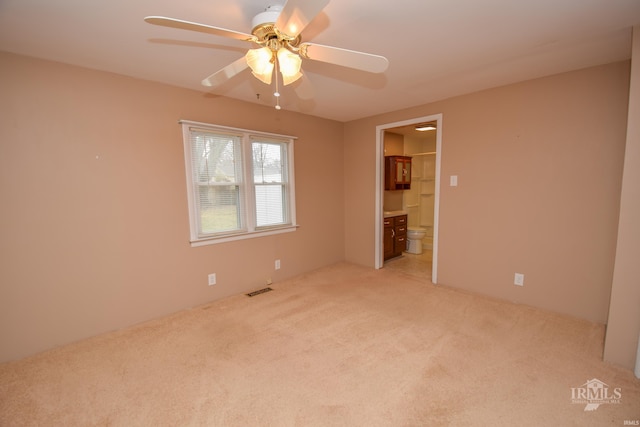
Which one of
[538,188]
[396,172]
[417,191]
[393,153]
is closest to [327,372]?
[538,188]

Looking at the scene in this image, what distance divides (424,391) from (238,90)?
314cm

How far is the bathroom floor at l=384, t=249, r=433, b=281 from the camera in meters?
4.17

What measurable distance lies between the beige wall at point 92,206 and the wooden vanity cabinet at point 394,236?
2527 mm

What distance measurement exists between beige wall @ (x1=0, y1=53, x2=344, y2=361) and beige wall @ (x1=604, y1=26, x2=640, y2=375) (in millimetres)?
3390

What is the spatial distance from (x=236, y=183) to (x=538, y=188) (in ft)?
10.7

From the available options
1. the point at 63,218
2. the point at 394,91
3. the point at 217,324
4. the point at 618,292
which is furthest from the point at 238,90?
the point at 618,292

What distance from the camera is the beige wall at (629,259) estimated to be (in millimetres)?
1861

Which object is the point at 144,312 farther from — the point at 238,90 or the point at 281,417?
the point at 238,90

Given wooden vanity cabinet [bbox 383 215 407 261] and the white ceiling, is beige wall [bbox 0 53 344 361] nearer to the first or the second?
the white ceiling

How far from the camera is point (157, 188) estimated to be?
2.78 meters

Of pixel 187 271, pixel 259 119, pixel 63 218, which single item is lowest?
pixel 187 271

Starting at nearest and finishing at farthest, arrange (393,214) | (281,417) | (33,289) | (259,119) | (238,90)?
1. (281,417)
2. (33,289)
3. (238,90)
4. (259,119)
5. (393,214)

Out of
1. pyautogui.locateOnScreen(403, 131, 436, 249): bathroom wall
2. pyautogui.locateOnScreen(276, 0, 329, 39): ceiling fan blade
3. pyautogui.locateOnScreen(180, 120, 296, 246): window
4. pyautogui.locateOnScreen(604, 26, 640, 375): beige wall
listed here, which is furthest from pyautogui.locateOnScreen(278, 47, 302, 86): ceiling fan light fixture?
pyautogui.locateOnScreen(403, 131, 436, 249): bathroom wall

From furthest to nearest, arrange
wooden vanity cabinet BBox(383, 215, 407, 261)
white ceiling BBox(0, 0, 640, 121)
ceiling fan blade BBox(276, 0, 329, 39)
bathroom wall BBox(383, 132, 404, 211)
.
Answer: bathroom wall BBox(383, 132, 404, 211)
wooden vanity cabinet BBox(383, 215, 407, 261)
white ceiling BBox(0, 0, 640, 121)
ceiling fan blade BBox(276, 0, 329, 39)
